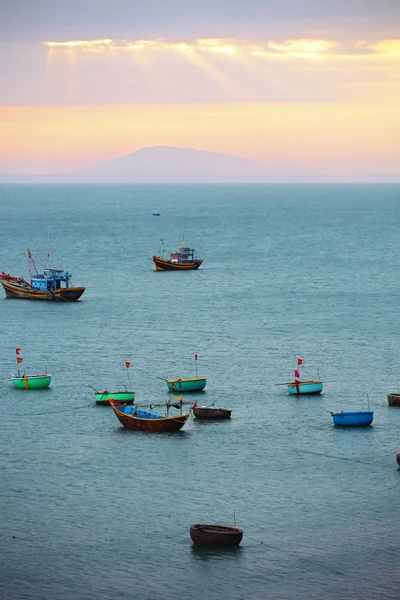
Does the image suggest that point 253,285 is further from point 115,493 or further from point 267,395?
point 115,493

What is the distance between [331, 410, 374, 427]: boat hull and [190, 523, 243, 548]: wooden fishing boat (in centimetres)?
2551

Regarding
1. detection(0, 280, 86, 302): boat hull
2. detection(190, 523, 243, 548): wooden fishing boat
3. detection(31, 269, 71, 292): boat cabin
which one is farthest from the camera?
detection(31, 269, 71, 292): boat cabin

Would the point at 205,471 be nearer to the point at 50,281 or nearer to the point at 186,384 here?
the point at 186,384

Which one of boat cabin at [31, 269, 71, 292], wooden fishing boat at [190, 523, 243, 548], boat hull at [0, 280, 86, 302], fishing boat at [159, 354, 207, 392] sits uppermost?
boat cabin at [31, 269, 71, 292]

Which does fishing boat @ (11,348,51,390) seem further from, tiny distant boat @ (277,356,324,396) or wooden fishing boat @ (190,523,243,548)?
wooden fishing boat @ (190,523,243,548)

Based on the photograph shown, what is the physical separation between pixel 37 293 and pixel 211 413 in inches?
3039

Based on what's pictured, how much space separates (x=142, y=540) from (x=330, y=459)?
64.6 ft

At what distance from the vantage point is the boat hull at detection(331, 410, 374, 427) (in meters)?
90.1

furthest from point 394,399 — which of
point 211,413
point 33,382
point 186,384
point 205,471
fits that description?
point 33,382

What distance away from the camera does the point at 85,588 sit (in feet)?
206

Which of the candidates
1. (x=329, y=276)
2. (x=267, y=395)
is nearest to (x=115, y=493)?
(x=267, y=395)

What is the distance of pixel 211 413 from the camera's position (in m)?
92.7

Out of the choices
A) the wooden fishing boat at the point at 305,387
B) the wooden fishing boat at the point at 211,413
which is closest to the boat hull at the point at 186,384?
the wooden fishing boat at the point at 211,413

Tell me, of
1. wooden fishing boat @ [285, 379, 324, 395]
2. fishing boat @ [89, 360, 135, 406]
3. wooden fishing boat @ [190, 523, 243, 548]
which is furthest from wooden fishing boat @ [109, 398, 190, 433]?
wooden fishing boat @ [190, 523, 243, 548]
